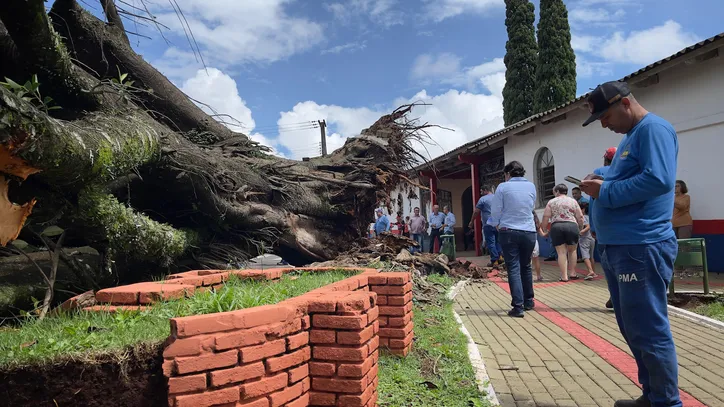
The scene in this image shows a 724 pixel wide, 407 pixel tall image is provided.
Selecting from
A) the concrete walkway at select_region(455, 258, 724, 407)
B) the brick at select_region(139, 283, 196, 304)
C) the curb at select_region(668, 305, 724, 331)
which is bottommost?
the concrete walkway at select_region(455, 258, 724, 407)

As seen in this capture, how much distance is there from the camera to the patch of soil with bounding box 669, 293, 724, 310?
6.16m

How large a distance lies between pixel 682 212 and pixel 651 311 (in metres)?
7.87

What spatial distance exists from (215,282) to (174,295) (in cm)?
83

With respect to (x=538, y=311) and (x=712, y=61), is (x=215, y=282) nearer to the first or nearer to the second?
(x=538, y=311)

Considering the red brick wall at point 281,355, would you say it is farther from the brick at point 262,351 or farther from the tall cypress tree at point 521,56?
the tall cypress tree at point 521,56

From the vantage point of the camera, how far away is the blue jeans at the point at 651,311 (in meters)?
2.64

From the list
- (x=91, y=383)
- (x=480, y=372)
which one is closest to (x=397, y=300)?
(x=480, y=372)

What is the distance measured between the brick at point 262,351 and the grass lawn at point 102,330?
1.43ft

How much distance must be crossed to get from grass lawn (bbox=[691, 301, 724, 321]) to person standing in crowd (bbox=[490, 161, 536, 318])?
191 centimetres

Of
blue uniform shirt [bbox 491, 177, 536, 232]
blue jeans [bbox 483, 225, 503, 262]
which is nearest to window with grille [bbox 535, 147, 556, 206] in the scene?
blue jeans [bbox 483, 225, 503, 262]

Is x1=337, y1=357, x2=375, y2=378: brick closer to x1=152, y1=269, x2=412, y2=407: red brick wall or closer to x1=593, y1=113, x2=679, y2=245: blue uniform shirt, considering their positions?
x1=152, y1=269, x2=412, y2=407: red brick wall

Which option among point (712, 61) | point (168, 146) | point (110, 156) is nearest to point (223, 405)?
point (110, 156)

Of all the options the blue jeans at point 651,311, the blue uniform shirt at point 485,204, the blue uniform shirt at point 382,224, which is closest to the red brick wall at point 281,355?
the blue jeans at point 651,311

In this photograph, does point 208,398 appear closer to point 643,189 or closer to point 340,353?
point 340,353
